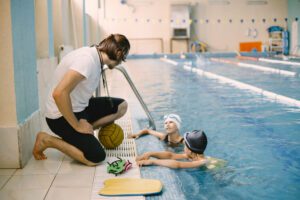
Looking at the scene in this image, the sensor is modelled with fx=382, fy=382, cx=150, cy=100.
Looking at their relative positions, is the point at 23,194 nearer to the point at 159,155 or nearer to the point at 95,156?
the point at 95,156

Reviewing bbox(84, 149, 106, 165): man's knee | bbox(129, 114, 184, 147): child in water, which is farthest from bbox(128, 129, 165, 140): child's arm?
bbox(84, 149, 106, 165): man's knee

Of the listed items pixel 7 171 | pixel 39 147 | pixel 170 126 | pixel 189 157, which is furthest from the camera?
pixel 170 126

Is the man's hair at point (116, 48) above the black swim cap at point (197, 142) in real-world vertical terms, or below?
above

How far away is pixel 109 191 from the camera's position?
2.40m

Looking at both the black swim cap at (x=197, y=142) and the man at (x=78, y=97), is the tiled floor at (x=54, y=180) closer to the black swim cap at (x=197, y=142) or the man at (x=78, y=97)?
the man at (x=78, y=97)

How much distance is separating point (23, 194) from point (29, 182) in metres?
0.22

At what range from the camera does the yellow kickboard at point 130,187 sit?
238 centimetres

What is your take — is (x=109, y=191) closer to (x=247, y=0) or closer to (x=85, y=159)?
(x=85, y=159)

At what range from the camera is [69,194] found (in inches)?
94.9

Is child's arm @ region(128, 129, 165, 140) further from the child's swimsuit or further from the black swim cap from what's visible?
the black swim cap

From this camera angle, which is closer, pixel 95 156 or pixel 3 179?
pixel 3 179

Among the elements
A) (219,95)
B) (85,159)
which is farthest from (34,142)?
(219,95)

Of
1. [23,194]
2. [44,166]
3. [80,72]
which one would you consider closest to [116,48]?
[80,72]

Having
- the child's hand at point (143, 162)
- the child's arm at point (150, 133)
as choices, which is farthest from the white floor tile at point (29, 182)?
the child's arm at point (150, 133)
